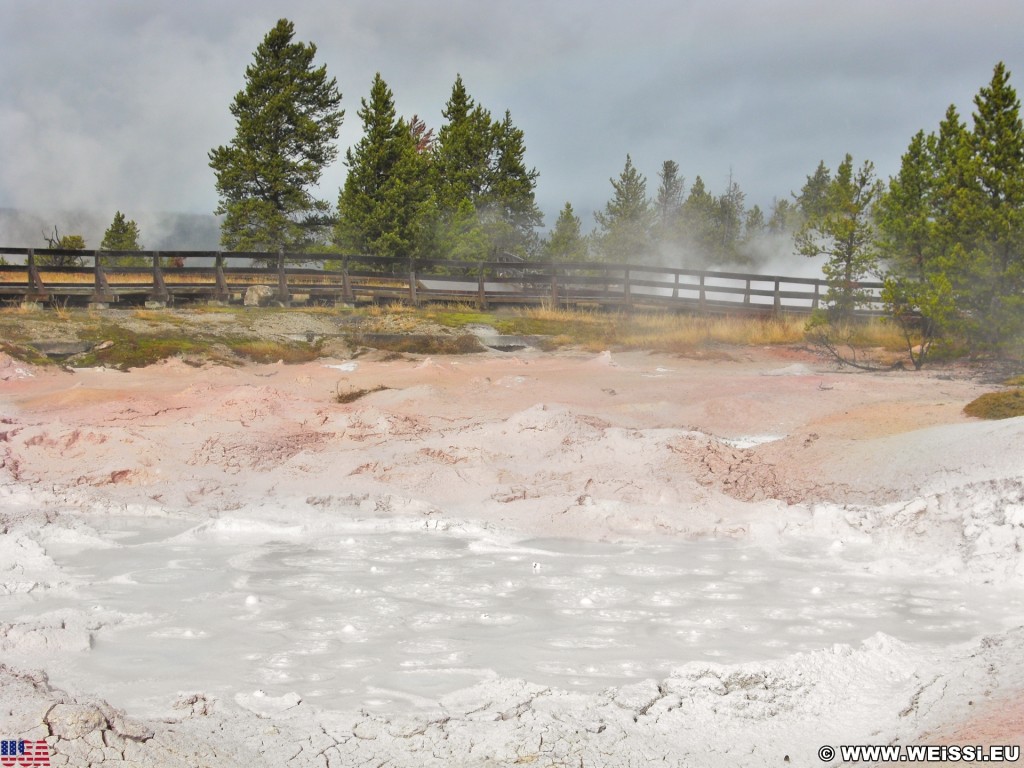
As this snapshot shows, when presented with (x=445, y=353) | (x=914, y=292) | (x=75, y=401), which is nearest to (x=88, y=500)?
(x=75, y=401)

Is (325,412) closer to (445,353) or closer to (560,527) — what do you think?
(560,527)

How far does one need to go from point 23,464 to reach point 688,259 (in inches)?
2037

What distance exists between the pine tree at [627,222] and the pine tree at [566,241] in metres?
4.77

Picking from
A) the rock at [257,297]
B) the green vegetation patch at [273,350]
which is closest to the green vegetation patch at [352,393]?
the green vegetation patch at [273,350]

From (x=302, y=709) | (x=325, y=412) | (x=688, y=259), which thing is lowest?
(x=302, y=709)

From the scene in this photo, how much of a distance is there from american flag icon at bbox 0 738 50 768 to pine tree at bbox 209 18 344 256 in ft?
111

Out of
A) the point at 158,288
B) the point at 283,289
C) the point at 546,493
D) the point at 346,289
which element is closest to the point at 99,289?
the point at 158,288

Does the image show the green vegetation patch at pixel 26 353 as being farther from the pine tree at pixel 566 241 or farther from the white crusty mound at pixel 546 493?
the pine tree at pixel 566 241

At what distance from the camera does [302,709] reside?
409cm

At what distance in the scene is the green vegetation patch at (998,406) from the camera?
8613mm

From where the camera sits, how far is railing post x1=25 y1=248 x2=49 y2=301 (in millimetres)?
19219

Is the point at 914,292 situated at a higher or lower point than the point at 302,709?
higher

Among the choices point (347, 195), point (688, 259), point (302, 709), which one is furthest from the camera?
point (688, 259)

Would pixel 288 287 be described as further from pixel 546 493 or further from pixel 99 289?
pixel 546 493
